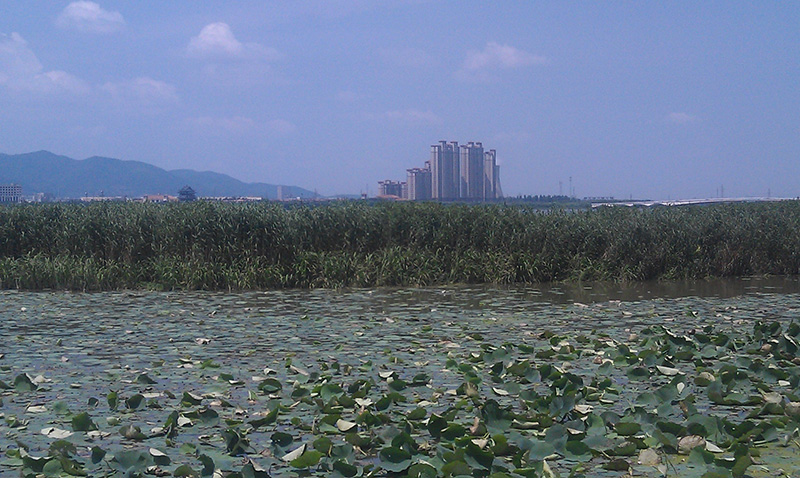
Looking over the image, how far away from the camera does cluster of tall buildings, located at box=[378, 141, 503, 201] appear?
3584cm

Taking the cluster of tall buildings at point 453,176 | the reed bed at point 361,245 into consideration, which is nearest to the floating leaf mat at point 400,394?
the reed bed at point 361,245

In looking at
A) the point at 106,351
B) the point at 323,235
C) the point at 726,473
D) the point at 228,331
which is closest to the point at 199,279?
the point at 323,235

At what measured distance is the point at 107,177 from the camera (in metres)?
103

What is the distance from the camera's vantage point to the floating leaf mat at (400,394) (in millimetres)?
4910

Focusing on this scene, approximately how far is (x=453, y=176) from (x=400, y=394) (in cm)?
3161

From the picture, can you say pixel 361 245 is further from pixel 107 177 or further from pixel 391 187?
pixel 107 177

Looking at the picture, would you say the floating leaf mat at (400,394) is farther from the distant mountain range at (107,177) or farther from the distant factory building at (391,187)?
the distant mountain range at (107,177)

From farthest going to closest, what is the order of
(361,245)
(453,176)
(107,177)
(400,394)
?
1. (107,177)
2. (453,176)
3. (361,245)
4. (400,394)

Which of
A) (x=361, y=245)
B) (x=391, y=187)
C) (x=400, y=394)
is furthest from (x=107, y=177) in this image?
(x=400, y=394)

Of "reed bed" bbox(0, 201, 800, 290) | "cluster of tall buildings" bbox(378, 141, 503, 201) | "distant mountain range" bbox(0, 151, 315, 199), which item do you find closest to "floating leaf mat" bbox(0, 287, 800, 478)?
"reed bed" bbox(0, 201, 800, 290)

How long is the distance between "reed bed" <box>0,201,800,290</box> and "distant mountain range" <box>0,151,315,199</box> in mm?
67978

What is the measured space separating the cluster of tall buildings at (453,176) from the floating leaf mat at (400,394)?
2435 centimetres

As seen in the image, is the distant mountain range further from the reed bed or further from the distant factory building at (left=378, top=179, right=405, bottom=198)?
the reed bed

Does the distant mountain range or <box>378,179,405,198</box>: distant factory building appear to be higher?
the distant mountain range
